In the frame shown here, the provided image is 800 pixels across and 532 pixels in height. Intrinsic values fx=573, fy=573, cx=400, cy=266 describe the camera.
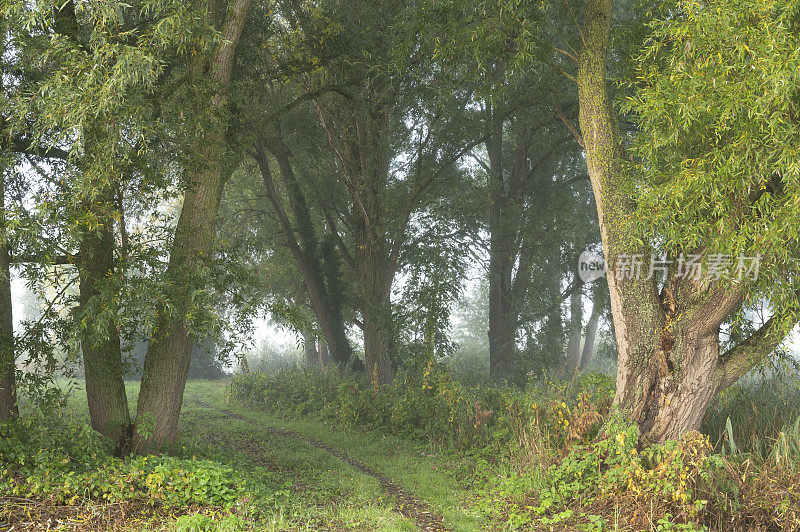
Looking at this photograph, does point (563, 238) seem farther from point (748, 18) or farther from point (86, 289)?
point (86, 289)

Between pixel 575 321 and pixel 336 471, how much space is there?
14007mm

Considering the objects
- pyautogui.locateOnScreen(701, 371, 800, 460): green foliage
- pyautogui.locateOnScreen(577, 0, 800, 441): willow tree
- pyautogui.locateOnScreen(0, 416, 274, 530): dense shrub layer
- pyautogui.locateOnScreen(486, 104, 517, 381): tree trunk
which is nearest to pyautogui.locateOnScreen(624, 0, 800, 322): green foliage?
pyautogui.locateOnScreen(577, 0, 800, 441): willow tree

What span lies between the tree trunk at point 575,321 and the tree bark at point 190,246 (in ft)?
36.1

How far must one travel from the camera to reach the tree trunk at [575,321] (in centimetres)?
1795

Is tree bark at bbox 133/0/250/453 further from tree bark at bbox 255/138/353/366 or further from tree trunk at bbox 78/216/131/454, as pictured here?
tree bark at bbox 255/138/353/366

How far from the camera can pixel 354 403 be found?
11.9 metres

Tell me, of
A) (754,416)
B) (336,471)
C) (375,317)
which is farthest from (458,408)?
(754,416)

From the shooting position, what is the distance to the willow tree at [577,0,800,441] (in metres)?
5.52

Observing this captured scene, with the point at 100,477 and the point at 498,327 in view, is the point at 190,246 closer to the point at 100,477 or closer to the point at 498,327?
the point at 100,477

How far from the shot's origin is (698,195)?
5957 mm

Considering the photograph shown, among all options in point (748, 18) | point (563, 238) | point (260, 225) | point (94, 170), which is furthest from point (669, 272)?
point (260, 225)

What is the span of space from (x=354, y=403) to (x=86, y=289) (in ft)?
19.9

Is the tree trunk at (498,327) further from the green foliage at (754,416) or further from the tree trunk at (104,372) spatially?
the tree trunk at (104,372)

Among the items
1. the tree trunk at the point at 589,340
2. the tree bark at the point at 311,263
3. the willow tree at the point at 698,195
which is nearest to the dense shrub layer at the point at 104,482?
A: the willow tree at the point at 698,195
